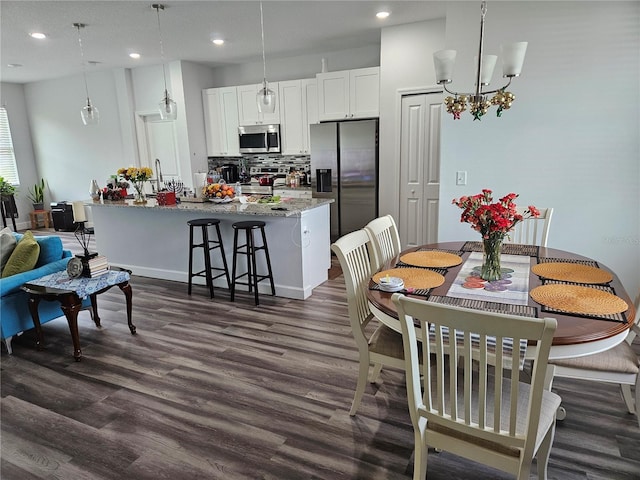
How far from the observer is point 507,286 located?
1.97 metres

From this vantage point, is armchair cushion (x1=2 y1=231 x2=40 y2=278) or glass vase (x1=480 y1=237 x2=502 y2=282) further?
armchair cushion (x1=2 y1=231 x2=40 y2=278)

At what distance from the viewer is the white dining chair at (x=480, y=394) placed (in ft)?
4.00

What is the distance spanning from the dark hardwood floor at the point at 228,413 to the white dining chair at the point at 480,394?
1.60 feet

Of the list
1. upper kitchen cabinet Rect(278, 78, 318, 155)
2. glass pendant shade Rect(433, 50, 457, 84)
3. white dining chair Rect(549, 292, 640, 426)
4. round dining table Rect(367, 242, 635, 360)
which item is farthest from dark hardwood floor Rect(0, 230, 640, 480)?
upper kitchen cabinet Rect(278, 78, 318, 155)

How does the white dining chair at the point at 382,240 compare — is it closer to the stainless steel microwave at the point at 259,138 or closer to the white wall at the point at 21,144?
the stainless steel microwave at the point at 259,138

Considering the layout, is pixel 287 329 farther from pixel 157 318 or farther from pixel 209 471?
pixel 209 471

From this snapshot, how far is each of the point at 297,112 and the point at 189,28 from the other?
193cm

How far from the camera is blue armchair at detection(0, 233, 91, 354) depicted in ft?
10.0

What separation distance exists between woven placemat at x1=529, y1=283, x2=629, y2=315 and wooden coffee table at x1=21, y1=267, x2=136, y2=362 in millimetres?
2922

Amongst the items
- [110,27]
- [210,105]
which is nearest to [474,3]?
[110,27]

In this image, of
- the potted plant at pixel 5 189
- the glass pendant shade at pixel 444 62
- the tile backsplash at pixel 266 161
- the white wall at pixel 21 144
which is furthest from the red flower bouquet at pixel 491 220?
the white wall at pixel 21 144

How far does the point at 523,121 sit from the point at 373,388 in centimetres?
253

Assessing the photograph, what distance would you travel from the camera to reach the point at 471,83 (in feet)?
11.5

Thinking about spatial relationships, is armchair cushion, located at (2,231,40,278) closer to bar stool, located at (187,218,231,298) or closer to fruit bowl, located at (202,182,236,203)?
bar stool, located at (187,218,231,298)
